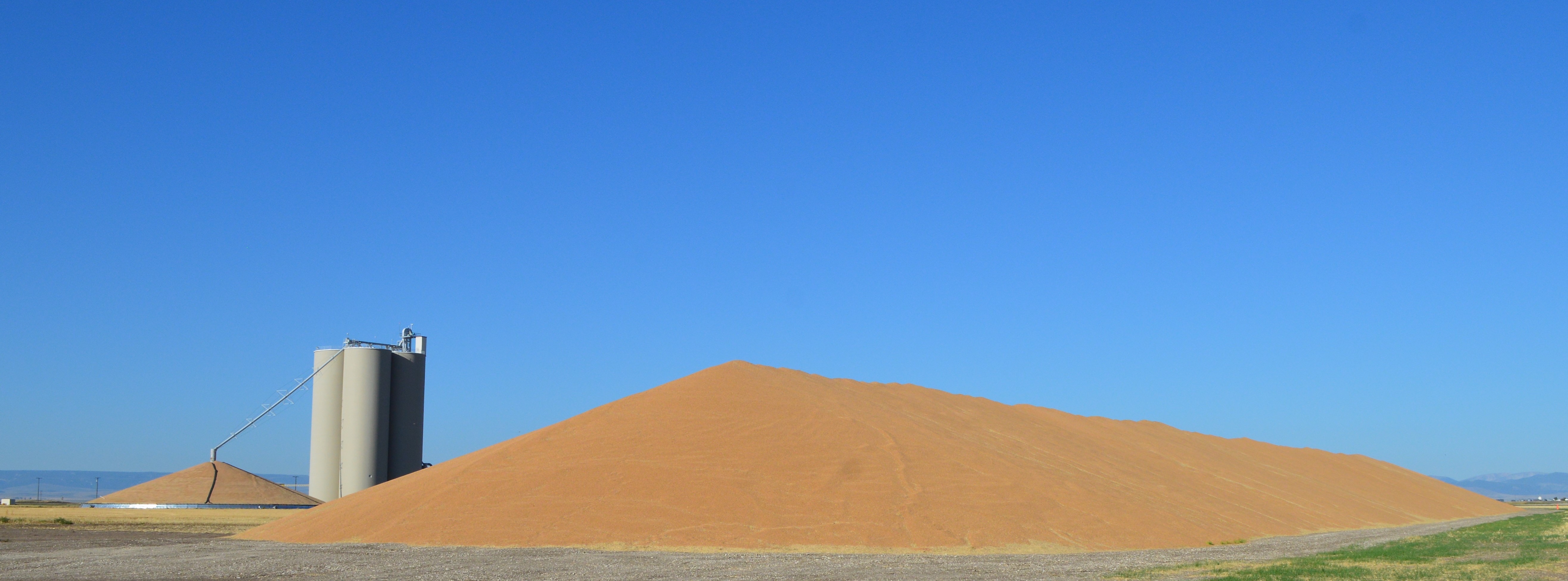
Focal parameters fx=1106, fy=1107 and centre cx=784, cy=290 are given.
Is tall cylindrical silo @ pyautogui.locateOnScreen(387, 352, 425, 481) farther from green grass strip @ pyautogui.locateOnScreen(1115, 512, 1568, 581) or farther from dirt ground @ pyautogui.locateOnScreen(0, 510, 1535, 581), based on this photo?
green grass strip @ pyautogui.locateOnScreen(1115, 512, 1568, 581)

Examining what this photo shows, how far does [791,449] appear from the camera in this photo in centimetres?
3306

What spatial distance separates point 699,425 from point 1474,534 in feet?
73.4

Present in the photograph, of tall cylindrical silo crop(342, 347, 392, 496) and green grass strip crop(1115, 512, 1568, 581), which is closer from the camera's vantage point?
green grass strip crop(1115, 512, 1568, 581)

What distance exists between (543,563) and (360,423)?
135 feet

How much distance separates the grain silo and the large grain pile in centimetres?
2573

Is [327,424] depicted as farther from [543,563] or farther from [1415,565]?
[1415,565]

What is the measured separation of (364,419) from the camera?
60.9 metres

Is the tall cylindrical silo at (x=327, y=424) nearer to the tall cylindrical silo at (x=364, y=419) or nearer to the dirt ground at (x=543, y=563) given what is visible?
the tall cylindrical silo at (x=364, y=419)

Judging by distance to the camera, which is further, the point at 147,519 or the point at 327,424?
the point at 327,424

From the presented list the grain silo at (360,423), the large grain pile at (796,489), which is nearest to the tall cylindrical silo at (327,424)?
the grain silo at (360,423)

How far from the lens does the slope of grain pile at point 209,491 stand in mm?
61219

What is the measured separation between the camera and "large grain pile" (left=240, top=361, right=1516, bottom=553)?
92.9 ft

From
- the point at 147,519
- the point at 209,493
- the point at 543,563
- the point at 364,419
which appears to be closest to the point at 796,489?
the point at 543,563

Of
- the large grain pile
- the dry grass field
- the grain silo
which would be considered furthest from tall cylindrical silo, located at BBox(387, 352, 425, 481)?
the large grain pile
